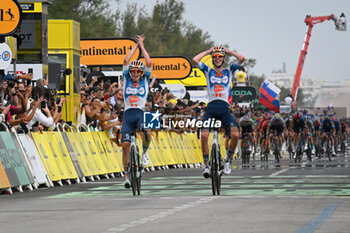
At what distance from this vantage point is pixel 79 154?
22.5 meters

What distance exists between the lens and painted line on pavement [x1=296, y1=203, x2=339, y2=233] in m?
10.5

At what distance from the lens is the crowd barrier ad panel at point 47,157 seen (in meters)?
20.1

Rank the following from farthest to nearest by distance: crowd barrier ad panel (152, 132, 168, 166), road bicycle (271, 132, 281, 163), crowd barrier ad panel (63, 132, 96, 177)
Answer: road bicycle (271, 132, 281, 163) < crowd barrier ad panel (152, 132, 168, 166) < crowd barrier ad panel (63, 132, 96, 177)

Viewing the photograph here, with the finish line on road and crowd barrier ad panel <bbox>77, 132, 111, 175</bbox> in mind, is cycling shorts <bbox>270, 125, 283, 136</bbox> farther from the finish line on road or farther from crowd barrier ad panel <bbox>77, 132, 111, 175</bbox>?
crowd barrier ad panel <bbox>77, 132, 111, 175</bbox>

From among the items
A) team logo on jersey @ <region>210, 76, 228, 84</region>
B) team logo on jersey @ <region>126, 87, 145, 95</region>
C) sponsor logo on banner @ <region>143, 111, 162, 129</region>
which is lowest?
sponsor logo on banner @ <region>143, 111, 162, 129</region>

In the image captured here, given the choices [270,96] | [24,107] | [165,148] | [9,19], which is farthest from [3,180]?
[270,96]

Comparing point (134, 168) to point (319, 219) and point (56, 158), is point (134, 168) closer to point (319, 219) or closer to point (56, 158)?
point (56, 158)

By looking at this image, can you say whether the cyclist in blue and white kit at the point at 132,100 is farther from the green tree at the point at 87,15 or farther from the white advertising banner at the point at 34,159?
the green tree at the point at 87,15

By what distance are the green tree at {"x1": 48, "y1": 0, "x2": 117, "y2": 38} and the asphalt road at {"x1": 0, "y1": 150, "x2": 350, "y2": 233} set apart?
4368cm

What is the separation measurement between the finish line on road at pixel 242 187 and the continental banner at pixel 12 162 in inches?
47.8

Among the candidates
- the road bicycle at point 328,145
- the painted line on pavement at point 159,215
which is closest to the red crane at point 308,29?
the road bicycle at point 328,145

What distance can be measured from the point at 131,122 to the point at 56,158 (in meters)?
3.90

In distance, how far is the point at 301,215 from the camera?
1221 cm

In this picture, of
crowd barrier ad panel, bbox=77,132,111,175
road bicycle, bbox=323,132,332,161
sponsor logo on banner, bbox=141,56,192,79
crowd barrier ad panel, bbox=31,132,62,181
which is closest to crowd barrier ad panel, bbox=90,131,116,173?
crowd barrier ad panel, bbox=77,132,111,175
